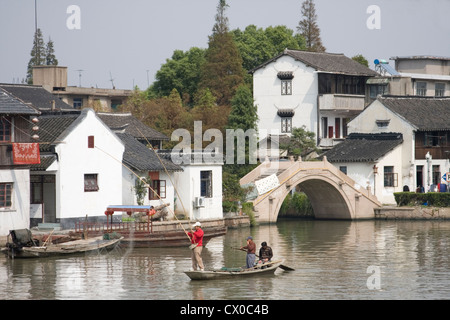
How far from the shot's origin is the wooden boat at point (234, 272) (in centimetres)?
3175

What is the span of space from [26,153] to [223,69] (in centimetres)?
3893

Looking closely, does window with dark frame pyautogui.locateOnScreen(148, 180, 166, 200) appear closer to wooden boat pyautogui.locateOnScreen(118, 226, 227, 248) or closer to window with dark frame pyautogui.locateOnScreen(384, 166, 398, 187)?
wooden boat pyautogui.locateOnScreen(118, 226, 227, 248)

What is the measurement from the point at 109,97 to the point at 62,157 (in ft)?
139

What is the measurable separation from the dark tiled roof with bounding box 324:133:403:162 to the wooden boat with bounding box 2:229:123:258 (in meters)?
26.4

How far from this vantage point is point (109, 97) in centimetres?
8394

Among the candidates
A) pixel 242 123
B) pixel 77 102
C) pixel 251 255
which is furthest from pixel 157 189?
pixel 77 102

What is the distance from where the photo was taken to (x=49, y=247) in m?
37.7

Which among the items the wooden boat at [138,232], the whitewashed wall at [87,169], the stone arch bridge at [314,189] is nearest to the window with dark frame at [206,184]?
the stone arch bridge at [314,189]

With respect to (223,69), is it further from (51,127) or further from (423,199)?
(51,127)

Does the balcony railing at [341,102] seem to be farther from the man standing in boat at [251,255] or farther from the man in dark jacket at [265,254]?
the man standing in boat at [251,255]

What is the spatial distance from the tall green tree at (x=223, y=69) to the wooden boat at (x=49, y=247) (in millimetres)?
38821

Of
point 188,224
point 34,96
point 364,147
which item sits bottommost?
point 188,224

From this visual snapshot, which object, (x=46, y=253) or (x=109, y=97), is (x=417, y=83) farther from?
(x=46, y=253)
